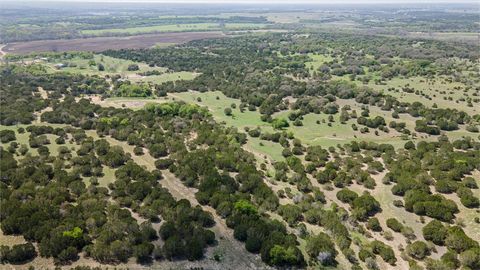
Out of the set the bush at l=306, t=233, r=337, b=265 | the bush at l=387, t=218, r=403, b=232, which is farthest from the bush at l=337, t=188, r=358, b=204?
the bush at l=306, t=233, r=337, b=265

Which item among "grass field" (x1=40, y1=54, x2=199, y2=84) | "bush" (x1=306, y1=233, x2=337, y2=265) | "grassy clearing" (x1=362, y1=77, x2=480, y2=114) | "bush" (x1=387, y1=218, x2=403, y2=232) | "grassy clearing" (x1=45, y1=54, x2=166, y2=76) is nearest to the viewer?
"bush" (x1=306, y1=233, x2=337, y2=265)

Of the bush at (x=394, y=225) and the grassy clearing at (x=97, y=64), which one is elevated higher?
the grassy clearing at (x=97, y=64)

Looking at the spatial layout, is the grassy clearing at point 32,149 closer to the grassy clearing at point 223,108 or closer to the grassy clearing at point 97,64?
the grassy clearing at point 223,108

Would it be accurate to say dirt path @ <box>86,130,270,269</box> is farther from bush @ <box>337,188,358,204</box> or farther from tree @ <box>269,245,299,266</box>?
bush @ <box>337,188,358,204</box>

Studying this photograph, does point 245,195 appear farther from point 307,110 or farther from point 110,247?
point 307,110

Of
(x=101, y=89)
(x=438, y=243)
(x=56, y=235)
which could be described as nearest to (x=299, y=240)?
(x=438, y=243)

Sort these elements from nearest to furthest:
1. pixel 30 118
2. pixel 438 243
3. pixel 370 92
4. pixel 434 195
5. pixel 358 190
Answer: pixel 438 243 → pixel 434 195 → pixel 358 190 → pixel 30 118 → pixel 370 92

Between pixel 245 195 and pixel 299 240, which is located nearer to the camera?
pixel 299 240

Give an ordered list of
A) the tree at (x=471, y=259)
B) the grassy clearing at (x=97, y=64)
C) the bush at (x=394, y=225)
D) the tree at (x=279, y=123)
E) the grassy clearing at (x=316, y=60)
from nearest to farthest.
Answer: the tree at (x=471, y=259) → the bush at (x=394, y=225) → the tree at (x=279, y=123) → the grassy clearing at (x=97, y=64) → the grassy clearing at (x=316, y=60)

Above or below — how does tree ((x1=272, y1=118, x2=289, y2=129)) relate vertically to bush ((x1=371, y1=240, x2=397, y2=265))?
above

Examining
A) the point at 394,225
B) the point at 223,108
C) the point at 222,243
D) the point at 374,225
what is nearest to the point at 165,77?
the point at 223,108

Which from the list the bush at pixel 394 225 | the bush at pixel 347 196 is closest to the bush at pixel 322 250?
the bush at pixel 394 225
